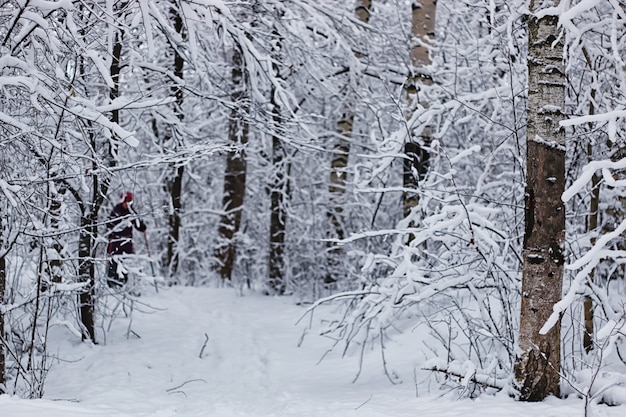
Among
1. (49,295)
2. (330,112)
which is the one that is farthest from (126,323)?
(330,112)

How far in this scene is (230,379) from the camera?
254 inches

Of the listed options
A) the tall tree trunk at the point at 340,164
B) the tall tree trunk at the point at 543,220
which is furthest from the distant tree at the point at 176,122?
the tall tree trunk at the point at 340,164

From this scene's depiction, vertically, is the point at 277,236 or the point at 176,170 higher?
the point at 176,170

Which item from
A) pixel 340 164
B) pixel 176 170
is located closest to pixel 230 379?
Answer: pixel 176 170

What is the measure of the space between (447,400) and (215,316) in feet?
17.8

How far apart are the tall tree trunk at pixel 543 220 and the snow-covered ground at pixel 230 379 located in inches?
8.7

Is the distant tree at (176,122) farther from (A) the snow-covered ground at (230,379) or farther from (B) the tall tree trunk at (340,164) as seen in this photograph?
(B) the tall tree trunk at (340,164)

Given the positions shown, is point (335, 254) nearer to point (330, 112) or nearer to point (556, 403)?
point (330, 112)

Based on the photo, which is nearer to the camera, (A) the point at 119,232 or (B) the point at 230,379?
(B) the point at 230,379

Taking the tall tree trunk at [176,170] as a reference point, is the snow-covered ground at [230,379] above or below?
below

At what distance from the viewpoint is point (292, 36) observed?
8477 millimetres

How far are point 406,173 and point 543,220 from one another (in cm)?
326

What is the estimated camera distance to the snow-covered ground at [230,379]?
4.29 m

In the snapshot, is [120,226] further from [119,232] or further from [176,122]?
[176,122]
